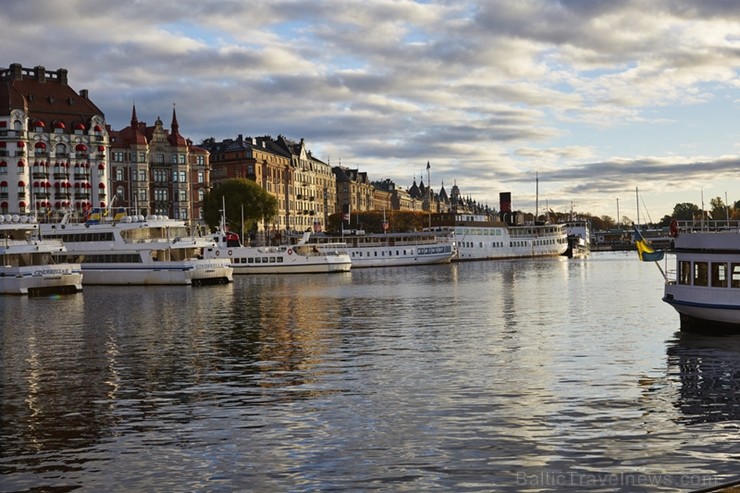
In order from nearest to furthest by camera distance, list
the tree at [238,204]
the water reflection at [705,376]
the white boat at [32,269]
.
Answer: the water reflection at [705,376] → the white boat at [32,269] → the tree at [238,204]

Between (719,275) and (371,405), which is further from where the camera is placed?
(719,275)

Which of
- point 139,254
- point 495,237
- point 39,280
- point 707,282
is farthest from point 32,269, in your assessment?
point 495,237

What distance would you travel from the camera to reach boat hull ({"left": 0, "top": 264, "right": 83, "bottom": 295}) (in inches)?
2955

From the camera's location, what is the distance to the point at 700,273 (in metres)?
37.1

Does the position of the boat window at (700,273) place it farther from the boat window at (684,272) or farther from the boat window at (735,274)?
the boat window at (735,274)

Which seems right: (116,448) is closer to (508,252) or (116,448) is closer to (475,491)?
(475,491)

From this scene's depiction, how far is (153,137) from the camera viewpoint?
155625 millimetres

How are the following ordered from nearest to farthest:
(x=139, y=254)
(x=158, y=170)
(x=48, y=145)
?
(x=139, y=254) → (x=48, y=145) → (x=158, y=170)

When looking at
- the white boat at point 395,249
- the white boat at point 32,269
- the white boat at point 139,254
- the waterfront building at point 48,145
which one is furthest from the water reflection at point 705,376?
the waterfront building at point 48,145

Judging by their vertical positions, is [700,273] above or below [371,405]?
above

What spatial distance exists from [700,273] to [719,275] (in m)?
1.01

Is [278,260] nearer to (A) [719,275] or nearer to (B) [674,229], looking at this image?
(B) [674,229]

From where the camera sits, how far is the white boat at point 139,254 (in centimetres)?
8631

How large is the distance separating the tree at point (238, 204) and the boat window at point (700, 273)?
10868cm
